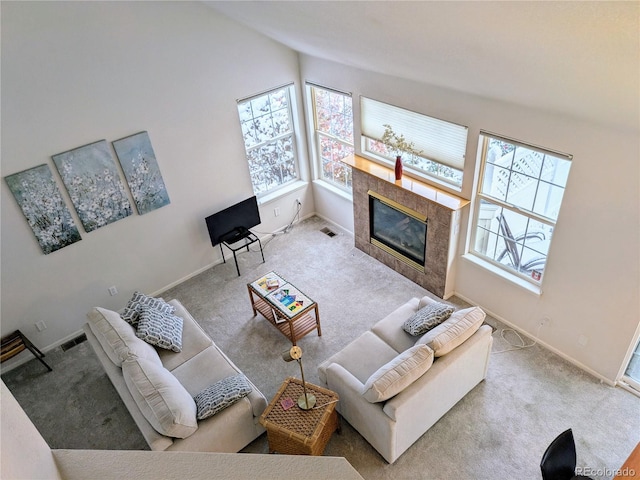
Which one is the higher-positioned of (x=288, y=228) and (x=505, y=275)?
(x=505, y=275)

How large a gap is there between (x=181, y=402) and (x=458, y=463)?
7.96 ft

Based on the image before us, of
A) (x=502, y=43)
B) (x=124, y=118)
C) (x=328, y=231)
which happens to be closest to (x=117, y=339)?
(x=124, y=118)

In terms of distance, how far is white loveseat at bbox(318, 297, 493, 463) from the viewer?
12.8 feet

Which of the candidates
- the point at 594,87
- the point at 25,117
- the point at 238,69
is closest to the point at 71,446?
the point at 25,117

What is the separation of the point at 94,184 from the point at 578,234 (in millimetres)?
4990

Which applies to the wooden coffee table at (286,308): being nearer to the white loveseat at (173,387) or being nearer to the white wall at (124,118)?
the white loveseat at (173,387)

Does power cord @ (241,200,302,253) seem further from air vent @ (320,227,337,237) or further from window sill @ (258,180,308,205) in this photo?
air vent @ (320,227,337,237)

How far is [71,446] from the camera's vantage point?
472 cm

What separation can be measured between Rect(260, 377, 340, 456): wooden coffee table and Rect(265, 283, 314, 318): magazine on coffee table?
3.53 feet

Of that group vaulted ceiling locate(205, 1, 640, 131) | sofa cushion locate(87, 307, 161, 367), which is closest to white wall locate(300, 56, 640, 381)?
vaulted ceiling locate(205, 1, 640, 131)

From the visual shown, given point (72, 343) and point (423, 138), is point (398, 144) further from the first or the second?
point (72, 343)

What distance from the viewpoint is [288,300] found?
214 inches

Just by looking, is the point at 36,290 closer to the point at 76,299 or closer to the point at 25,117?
the point at 76,299

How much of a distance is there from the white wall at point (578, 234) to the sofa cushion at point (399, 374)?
176 centimetres
